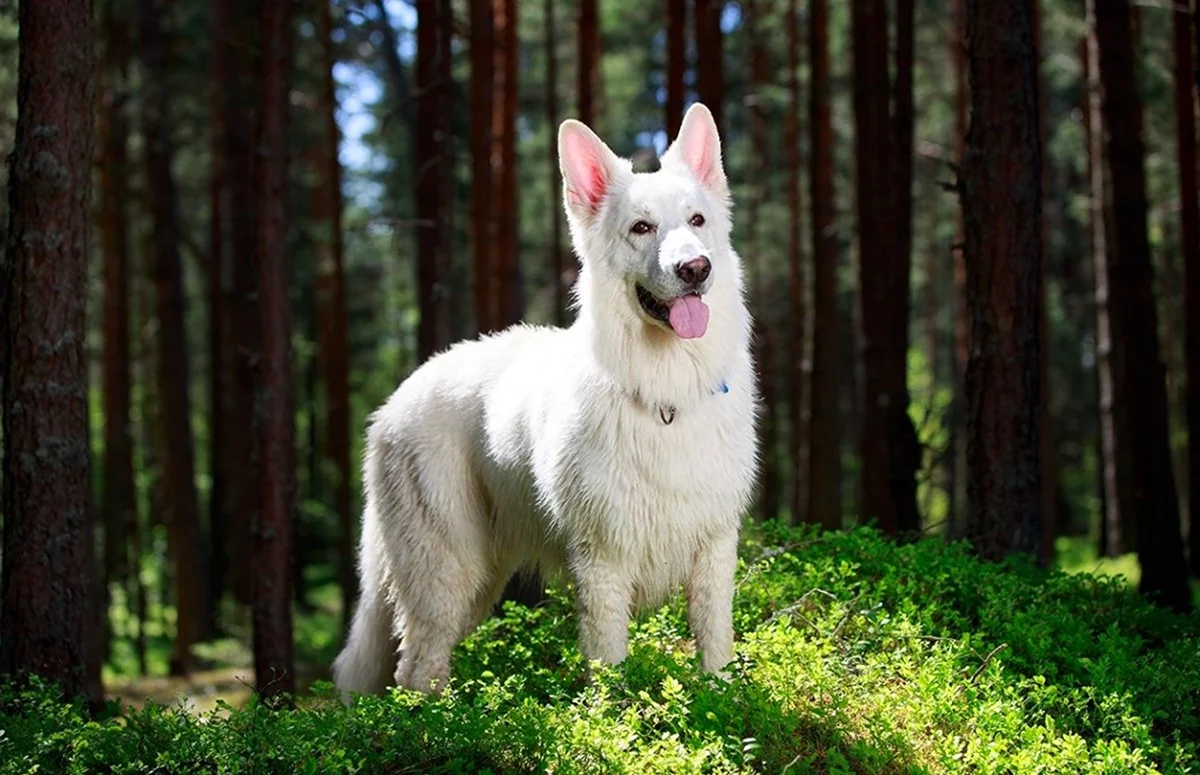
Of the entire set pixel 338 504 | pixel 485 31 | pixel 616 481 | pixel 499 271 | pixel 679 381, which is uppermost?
pixel 485 31

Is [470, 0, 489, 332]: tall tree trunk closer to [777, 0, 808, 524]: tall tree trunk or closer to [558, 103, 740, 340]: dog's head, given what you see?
[777, 0, 808, 524]: tall tree trunk

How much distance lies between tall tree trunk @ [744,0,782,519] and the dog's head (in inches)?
752

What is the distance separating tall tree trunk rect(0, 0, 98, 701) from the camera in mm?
7281

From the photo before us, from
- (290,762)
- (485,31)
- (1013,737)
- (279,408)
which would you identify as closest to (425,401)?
(290,762)

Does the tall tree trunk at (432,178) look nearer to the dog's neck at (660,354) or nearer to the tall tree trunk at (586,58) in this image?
the tall tree trunk at (586,58)

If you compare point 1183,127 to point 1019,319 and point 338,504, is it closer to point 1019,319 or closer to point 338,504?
point 1019,319

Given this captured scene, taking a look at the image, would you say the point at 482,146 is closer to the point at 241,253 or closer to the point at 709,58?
the point at 709,58

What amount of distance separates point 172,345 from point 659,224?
16469 millimetres

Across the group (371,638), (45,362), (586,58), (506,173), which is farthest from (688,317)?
(586,58)

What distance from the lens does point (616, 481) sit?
19.6 ft

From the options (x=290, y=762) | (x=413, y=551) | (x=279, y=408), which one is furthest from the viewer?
(x=279, y=408)

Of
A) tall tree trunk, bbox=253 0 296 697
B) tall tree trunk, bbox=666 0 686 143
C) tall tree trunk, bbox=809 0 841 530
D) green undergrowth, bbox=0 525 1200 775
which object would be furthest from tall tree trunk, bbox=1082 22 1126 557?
green undergrowth, bbox=0 525 1200 775

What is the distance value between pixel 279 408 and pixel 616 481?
5930 mm

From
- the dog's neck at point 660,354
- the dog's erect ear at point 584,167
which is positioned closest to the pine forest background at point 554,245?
the dog's erect ear at point 584,167
